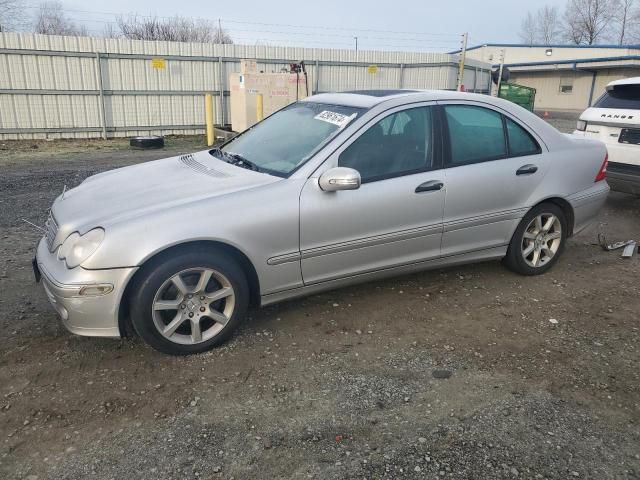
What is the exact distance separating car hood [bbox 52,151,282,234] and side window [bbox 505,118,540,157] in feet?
6.85

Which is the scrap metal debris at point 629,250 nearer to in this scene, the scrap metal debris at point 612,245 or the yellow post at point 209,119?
the scrap metal debris at point 612,245

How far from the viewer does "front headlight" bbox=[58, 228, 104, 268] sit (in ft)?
9.77

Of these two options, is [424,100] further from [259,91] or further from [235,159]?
[259,91]

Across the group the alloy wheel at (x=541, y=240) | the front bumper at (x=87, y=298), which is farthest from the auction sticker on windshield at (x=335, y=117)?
the alloy wheel at (x=541, y=240)

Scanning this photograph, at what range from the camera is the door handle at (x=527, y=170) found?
14.2ft

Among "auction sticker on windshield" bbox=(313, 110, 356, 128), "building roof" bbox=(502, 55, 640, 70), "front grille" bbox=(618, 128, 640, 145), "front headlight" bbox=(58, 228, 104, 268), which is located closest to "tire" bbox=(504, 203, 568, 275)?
"auction sticker on windshield" bbox=(313, 110, 356, 128)

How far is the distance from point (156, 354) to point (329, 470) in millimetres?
1465

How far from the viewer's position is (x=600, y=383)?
312 centimetres

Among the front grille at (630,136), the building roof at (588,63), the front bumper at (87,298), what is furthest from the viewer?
the building roof at (588,63)

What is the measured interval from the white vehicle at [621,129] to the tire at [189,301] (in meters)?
5.04

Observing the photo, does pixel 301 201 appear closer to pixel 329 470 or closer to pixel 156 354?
pixel 156 354

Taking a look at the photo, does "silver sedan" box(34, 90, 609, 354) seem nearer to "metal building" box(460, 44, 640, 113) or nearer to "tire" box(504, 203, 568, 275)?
"tire" box(504, 203, 568, 275)

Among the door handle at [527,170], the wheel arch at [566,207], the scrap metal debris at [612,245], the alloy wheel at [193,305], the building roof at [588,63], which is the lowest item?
the scrap metal debris at [612,245]

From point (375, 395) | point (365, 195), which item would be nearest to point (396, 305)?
point (365, 195)
